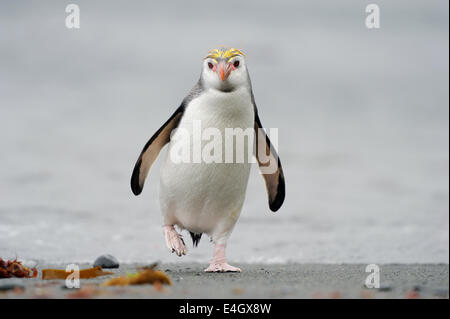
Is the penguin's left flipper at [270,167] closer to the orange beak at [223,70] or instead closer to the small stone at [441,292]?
the orange beak at [223,70]

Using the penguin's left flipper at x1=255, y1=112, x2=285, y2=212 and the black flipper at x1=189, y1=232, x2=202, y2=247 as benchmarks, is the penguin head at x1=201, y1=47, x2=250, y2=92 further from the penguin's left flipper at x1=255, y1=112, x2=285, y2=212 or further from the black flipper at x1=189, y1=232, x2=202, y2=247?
the black flipper at x1=189, y1=232, x2=202, y2=247

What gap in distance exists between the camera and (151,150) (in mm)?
4414

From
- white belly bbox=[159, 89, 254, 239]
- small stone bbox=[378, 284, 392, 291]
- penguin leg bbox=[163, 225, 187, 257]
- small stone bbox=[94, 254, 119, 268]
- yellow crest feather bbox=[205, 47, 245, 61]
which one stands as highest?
yellow crest feather bbox=[205, 47, 245, 61]

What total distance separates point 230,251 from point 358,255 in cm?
156

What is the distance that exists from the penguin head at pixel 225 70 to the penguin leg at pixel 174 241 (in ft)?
3.82

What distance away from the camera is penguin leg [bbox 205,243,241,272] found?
4.05 metres

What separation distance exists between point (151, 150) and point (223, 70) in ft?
3.36

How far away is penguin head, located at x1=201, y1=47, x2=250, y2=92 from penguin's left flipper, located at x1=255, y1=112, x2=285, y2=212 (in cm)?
66

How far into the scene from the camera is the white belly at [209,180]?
155 inches

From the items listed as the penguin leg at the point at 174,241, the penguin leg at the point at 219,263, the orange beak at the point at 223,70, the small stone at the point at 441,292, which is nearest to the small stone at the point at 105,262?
the penguin leg at the point at 174,241

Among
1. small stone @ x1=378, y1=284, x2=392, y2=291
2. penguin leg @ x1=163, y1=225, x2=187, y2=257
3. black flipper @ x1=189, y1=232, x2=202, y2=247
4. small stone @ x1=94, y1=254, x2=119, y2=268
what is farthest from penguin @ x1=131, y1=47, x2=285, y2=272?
small stone @ x1=378, y1=284, x2=392, y2=291

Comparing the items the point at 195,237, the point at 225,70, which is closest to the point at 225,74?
the point at 225,70
